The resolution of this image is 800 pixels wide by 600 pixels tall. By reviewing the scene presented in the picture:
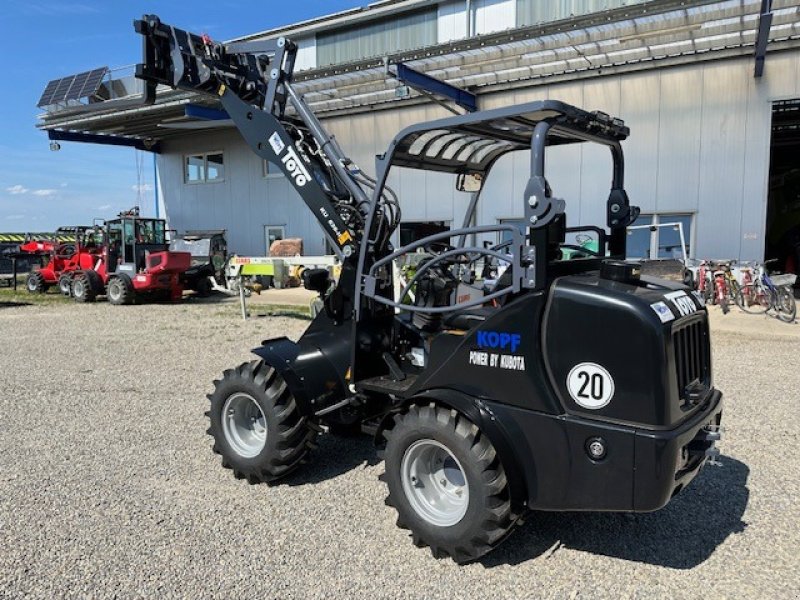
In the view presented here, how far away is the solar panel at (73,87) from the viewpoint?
19938mm

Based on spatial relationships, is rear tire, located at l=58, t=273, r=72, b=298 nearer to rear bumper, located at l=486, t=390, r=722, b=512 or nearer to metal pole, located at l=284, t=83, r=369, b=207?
metal pole, located at l=284, t=83, r=369, b=207

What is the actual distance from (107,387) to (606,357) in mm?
6116

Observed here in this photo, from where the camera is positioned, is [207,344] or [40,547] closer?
[40,547]

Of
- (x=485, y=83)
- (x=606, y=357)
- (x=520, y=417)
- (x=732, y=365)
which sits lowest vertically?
(x=732, y=365)

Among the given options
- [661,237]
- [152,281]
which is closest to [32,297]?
[152,281]

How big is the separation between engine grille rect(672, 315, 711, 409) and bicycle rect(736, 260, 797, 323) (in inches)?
370

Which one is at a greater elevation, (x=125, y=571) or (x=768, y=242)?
(x=768, y=242)

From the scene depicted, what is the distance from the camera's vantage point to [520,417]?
3127 millimetres

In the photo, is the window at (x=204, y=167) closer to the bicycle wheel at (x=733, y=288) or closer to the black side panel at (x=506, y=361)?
the bicycle wheel at (x=733, y=288)

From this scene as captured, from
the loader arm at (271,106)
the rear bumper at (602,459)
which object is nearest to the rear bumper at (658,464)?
the rear bumper at (602,459)

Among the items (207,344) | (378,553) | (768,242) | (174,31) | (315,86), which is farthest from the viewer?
(768,242)

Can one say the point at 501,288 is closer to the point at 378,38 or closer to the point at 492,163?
the point at 492,163

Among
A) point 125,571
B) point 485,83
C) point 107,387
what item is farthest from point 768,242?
point 125,571

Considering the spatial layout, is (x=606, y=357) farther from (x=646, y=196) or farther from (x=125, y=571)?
(x=646, y=196)
